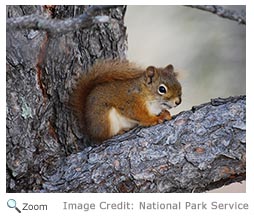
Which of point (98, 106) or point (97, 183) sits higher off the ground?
point (98, 106)

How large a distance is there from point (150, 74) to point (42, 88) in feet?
0.91

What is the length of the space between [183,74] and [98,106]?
221mm

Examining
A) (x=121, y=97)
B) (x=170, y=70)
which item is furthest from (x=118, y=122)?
(x=170, y=70)

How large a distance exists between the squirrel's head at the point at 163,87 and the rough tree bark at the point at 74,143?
15cm

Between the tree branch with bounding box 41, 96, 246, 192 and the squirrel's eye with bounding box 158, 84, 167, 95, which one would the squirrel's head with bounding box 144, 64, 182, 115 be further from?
the tree branch with bounding box 41, 96, 246, 192

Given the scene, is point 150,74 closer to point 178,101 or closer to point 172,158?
point 178,101

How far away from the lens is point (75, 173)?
1105 mm

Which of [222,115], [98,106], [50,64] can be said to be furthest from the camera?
[98,106]

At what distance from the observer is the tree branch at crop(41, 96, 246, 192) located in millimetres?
1021

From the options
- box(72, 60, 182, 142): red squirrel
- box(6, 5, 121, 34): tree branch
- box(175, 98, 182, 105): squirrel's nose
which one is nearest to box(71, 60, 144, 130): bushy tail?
box(72, 60, 182, 142): red squirrel

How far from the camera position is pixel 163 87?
1282 mm
